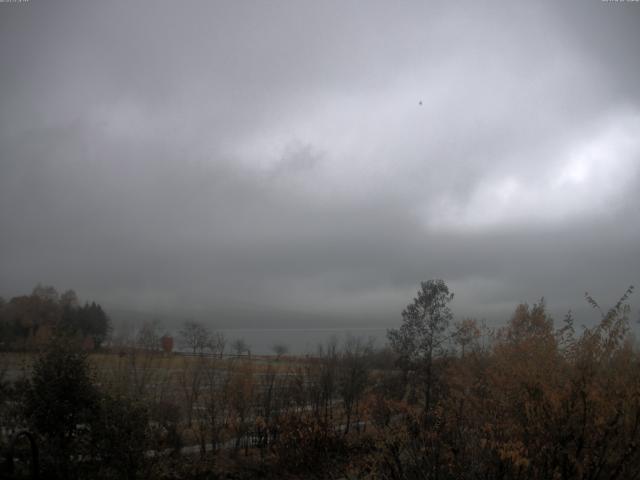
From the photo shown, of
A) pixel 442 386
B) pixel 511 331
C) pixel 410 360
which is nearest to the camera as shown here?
pixel 511 331

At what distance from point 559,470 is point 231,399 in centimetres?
1054

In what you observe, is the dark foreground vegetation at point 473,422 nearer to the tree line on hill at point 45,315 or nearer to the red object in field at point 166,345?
the red object in field at point 166,345

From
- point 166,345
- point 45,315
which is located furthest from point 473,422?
point 45,315

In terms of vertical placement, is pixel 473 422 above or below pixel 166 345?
above

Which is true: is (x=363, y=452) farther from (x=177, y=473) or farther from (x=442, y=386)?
(x=177, y=473)

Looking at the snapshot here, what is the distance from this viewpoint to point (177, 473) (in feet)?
41.9

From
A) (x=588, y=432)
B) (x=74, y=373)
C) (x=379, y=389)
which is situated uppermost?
(x=74, y=373)

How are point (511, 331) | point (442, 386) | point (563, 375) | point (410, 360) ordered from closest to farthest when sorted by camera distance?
1. point (563, 375)
2. point (511, 331)
3. point (442, 386)
4. point (410, 360)

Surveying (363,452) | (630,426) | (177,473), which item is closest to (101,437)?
(177,473)

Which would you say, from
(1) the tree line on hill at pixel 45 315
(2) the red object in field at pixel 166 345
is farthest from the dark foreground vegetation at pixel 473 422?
(1) the tree line on hill at pixel 45 315

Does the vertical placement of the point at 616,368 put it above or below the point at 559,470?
above

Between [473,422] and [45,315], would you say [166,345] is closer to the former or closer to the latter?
[45,315]

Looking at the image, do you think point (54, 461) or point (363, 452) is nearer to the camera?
point (54, 461)

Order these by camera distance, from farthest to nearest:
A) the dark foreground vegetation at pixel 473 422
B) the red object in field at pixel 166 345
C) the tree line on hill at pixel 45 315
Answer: the tree line on hill at pixel 45 315 → the red object in field at pixel 166 345 → the dark foreground vegetation at pixel 473 422
